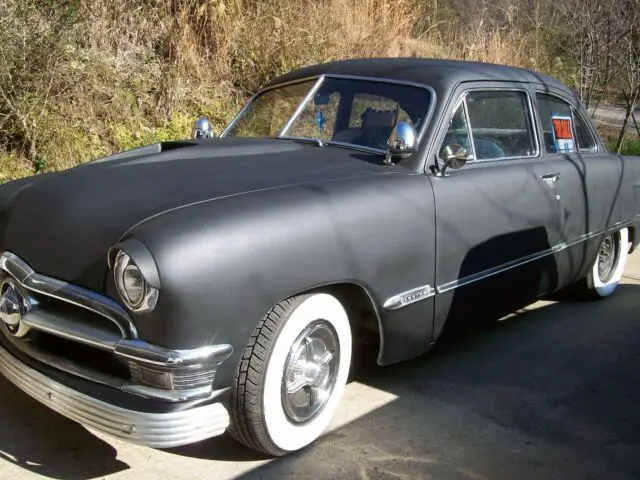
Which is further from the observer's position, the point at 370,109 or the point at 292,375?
the point at 370,109

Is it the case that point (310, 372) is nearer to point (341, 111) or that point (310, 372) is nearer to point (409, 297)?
point (409, 297)

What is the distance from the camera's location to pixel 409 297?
11.2 feet

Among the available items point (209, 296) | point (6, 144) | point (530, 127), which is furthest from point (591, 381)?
point (6, 144)

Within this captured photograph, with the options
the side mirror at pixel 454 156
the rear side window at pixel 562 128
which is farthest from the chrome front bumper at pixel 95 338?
the rear side window at pixel 562 128

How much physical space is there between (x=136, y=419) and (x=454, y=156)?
202 cm

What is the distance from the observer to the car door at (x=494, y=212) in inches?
144

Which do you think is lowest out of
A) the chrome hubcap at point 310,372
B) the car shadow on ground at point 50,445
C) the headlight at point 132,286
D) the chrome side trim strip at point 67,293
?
the car shadow on ground at point 50,445

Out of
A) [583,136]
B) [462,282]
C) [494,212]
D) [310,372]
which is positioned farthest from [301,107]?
[583,136]

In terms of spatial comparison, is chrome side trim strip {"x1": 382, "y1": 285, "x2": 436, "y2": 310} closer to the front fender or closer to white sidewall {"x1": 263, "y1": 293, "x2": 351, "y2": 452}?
the front fender

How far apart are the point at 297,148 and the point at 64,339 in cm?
158

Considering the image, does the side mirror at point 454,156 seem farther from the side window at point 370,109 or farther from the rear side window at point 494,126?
the side window at point 370,109

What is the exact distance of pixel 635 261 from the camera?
22.6 ft

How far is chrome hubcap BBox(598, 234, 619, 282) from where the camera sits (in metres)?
5.50

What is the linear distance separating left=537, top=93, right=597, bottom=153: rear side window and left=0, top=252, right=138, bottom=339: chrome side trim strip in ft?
10.1
